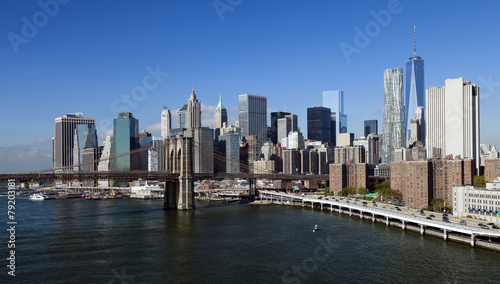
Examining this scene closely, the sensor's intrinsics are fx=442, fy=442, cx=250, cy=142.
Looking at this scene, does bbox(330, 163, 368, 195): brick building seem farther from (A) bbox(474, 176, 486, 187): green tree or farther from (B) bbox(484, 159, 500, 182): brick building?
(B) bbox(484, 159, 500, 182): brick building

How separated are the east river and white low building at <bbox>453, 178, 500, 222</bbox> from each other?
10270 mm

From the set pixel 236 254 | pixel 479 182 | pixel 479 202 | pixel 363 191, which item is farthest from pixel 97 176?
pixel 479 182

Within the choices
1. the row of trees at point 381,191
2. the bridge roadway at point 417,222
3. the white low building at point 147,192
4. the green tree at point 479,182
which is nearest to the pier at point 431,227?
the bridge roadway at point 417,222

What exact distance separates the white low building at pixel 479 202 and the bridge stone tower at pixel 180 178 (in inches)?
1730

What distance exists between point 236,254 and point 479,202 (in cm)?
3392

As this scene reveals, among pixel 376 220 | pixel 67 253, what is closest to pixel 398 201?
pixel 376 220

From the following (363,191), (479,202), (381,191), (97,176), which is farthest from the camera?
(363,191)

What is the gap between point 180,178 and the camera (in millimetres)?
80125

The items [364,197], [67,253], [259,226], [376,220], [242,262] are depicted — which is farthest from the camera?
[364,197]

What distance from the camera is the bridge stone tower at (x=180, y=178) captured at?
80.1m

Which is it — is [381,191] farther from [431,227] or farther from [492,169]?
[431,227]

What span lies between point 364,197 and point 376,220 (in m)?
34.9

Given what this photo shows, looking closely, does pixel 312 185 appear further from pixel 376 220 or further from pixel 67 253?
pixel 67 253

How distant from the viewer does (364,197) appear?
97.4 metres
